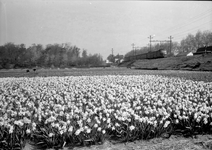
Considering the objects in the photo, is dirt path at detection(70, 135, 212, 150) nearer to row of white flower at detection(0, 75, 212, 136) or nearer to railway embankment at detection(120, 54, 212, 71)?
row of white flower at detection(0, 75, 212, 136)

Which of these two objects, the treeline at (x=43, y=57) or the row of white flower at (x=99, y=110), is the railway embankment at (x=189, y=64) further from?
the treeline at (x=43, y=57)

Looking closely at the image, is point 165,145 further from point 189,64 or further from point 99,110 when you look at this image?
point 189,64

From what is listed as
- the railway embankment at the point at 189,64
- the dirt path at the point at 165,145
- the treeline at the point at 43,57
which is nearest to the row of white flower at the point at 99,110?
the dirt path at the point at 165,145

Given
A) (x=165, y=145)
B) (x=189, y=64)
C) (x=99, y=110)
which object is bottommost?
(x=165, y=145)

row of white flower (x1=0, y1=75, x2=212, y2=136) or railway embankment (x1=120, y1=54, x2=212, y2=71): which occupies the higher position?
railway embankment (x1=120, y1=54, x2=212, y2=71)

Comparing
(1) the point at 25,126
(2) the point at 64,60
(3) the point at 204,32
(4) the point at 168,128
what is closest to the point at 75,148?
(1) the point at 25,126

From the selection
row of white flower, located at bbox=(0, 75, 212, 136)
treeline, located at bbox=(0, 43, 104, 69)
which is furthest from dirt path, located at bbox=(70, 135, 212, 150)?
treeline, located at bbox=(0, 43, 104, 69)

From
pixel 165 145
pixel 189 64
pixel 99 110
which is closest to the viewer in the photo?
pixel 165 145

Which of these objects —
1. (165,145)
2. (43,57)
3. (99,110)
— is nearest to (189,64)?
(99,110)
